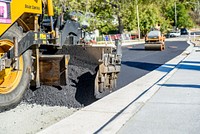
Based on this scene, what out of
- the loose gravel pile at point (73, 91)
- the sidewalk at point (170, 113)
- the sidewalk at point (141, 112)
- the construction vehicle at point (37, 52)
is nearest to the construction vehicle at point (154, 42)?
the sidewalk at point (170, 113)

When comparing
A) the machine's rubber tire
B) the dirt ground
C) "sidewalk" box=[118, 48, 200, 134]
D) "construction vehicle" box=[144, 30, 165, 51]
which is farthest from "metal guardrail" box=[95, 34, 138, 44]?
the machine's rubber tire

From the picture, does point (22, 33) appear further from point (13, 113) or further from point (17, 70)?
point (13, 113)

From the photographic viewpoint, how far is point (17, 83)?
20.6ft

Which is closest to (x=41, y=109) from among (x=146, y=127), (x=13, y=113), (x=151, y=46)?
(x=13, y=113)

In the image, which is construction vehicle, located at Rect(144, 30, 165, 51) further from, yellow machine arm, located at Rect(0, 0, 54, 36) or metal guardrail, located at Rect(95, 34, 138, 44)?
yellow machine arm, located at Rect(0, 0, 54, 36)

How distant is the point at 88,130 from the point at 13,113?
2047 millimetres

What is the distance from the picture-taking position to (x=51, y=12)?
711cm

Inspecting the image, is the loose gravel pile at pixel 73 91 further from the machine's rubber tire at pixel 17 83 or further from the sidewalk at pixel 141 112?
the machine's rubber tire at pixel 17 83

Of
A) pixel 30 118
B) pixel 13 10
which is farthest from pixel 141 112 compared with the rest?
pixel 13 10

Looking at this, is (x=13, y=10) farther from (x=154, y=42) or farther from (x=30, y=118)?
(x=154, y=42)

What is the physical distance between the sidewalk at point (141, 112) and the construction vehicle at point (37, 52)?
0.68 metres

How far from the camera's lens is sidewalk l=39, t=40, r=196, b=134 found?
575cm

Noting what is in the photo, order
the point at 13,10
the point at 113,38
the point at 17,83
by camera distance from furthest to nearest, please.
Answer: the point at 113,38, the point at 17,83, the point at 13,10

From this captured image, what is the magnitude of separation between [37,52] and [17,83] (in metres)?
0.85
